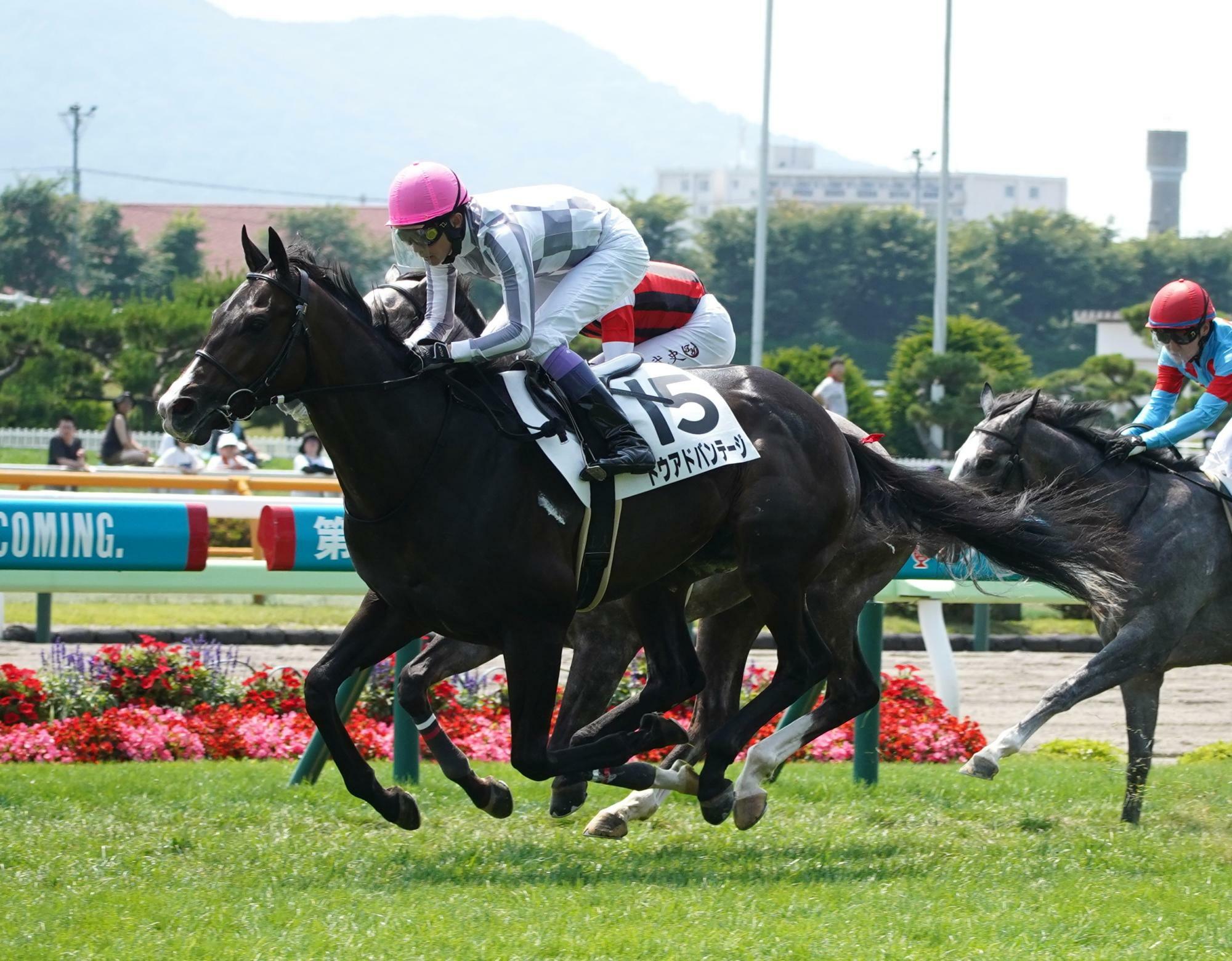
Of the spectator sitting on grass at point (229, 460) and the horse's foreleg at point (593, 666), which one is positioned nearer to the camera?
the horse's foreleg at point (593, 666)

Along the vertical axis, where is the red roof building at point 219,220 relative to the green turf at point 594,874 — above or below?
above

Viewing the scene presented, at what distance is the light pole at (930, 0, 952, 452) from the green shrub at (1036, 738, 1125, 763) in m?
19.9

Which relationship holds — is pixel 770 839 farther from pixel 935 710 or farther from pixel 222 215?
pixel 222 215

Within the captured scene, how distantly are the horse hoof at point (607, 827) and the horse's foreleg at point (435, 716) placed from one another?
0.94ft

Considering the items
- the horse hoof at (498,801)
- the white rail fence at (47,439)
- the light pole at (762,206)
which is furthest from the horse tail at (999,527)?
the light pole at (762,206)

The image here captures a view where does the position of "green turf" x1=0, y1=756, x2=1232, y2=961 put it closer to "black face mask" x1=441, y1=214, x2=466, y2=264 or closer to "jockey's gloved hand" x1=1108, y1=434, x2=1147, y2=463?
"jockey's gloved hand" x1=1108, y1=434, x2=1147, y2=463

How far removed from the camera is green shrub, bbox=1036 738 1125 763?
819 cm

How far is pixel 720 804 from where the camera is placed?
209 inches

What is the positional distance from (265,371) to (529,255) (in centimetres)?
90

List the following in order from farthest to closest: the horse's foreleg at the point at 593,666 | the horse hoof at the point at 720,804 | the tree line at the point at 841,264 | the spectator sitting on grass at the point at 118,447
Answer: the tree line at the point at 841,264, the spectator sitting on grass at the point at 118,447, the horse's foreleg at the point at 593,666, the horse hoof at the point at 720,804

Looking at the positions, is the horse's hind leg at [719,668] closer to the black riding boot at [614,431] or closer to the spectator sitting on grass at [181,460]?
the black riding boot at [614,431]

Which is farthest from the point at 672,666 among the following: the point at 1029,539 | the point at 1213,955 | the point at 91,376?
the point at 91,376

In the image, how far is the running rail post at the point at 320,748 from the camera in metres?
6.20

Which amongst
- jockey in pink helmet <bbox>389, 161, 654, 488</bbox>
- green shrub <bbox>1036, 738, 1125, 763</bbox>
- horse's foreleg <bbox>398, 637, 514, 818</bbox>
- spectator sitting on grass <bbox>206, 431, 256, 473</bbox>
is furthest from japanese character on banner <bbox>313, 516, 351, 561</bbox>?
spectator sitting on grass <bbox>206, 431, 256, 473</bbox>
